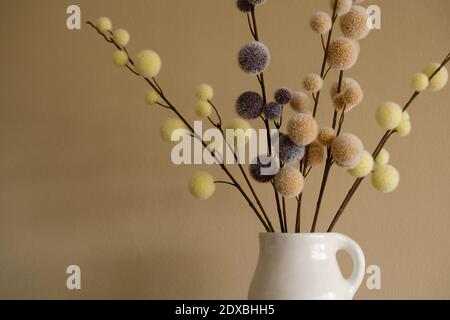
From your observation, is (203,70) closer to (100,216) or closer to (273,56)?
(273,56)

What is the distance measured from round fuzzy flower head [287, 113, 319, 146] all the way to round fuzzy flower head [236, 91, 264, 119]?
5 centimetres

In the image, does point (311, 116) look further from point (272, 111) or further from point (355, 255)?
point (355, 255)

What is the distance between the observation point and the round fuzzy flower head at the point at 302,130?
0.62 m

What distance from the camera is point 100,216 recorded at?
36.9 inches

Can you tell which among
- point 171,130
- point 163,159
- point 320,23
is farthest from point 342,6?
point 163,159

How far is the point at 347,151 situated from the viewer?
61 cm

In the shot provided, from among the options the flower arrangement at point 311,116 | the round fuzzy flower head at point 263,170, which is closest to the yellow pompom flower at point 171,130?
the flower arrangement at point 311,116

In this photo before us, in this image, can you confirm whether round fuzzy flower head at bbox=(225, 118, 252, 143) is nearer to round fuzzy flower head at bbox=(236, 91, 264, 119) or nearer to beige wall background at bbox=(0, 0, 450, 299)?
round fuzzy flower head at bbox=(236, 91, 264, 119)

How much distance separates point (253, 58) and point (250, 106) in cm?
6

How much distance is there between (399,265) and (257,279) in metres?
0.34

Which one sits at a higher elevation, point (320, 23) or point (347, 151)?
point (320, 23)

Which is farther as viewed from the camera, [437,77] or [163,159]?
[163,159]
